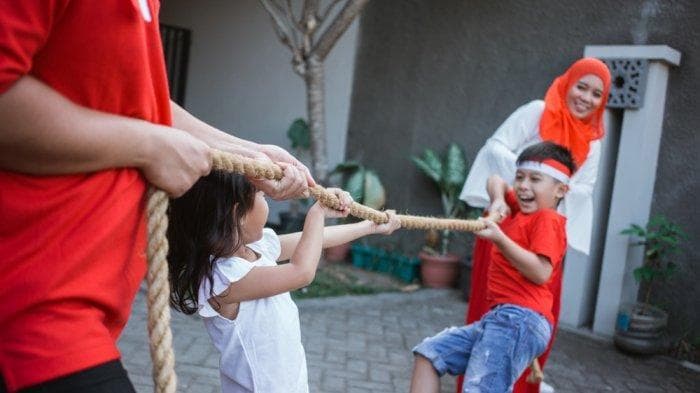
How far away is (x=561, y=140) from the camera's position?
353 cm

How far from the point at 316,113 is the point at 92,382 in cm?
527

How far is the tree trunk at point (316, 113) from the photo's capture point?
5992mm

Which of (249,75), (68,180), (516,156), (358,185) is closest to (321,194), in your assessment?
(68,180)

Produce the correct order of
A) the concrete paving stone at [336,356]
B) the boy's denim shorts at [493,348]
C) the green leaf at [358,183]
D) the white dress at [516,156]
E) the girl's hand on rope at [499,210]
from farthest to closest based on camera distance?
the green leaf at [358,183]
the concrete paving stone at [336,356]
the white dress at [516,156]
the girl's hand on rope at [499,210]
the boy's denim shorts at [493,348]

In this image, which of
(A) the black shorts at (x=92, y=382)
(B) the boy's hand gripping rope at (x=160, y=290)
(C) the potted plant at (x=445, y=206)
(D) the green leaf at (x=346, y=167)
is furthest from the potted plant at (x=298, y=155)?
(A) the black shorts at (x=92, y=382)

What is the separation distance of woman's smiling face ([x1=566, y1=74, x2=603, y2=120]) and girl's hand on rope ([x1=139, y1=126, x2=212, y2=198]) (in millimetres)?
2818

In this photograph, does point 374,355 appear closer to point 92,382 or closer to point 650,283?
point 650,283

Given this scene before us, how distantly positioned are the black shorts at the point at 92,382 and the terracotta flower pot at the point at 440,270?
552 centimetres

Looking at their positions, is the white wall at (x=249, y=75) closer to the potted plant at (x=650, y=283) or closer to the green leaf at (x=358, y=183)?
the green leaf at (x=358, y=183)

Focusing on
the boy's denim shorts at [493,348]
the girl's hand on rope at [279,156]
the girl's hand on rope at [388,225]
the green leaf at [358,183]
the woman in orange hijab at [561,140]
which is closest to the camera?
the girl's hand on rope at [279,156]

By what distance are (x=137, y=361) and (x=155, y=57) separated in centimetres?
309

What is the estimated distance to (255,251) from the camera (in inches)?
82.5

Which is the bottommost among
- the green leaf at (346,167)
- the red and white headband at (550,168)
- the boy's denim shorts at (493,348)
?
the boy's denim shorts at (493,348)

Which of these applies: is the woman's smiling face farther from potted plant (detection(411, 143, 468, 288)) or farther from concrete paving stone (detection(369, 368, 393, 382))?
potted plant (detection(411, 143, 468, 288))
